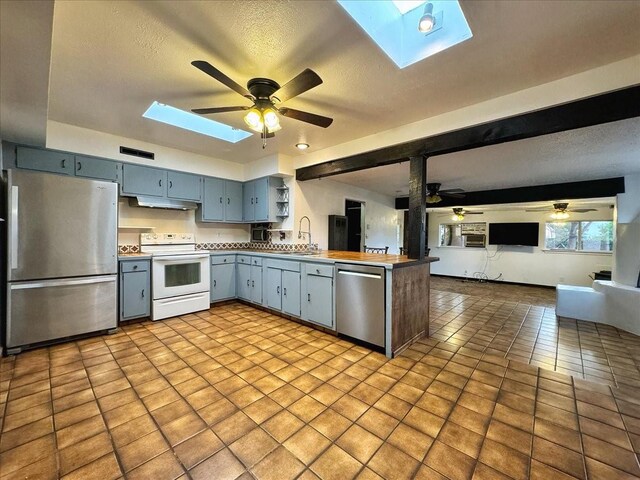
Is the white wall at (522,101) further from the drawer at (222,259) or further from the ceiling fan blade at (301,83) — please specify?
the drawer at (222,259)

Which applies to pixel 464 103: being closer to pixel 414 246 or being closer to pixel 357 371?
pixel 414 246

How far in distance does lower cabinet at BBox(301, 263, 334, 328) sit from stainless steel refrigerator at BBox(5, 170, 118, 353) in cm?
232

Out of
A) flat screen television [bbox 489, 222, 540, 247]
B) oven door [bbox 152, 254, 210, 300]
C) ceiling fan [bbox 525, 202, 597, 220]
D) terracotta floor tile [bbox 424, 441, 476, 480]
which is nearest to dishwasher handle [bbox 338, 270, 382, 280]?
terracotta floor tile [bbox 424, 441, 476, 480]

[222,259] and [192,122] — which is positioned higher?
[192,122]

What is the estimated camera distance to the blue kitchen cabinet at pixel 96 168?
343 centimetres

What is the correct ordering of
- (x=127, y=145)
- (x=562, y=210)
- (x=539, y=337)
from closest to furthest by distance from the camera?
(x=539, y=337), (x=127, y=145), (x=562, y=210)

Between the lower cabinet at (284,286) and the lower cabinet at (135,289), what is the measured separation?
162 cm

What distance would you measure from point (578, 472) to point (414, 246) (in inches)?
83.7

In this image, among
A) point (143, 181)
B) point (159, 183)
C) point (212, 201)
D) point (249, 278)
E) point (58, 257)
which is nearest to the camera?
point (58, 257)

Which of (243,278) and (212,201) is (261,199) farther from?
(243,278)

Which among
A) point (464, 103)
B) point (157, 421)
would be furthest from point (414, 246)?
point (157, 421)

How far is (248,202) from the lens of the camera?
496 cm

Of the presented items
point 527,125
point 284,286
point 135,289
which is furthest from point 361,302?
point 135,289

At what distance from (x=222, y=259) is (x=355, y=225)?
3.30m
